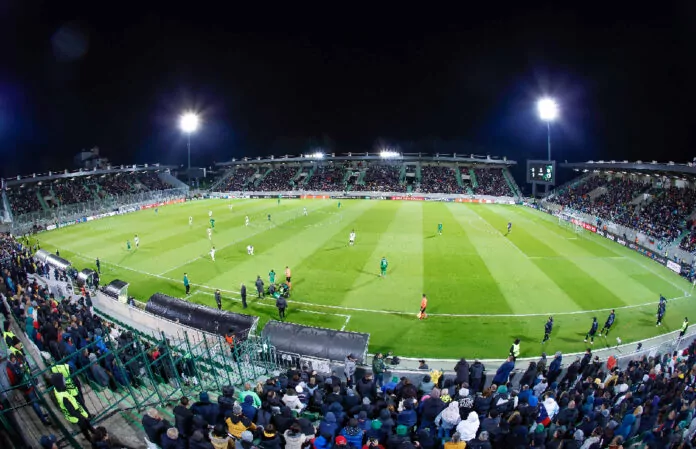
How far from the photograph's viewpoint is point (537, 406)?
895 cm

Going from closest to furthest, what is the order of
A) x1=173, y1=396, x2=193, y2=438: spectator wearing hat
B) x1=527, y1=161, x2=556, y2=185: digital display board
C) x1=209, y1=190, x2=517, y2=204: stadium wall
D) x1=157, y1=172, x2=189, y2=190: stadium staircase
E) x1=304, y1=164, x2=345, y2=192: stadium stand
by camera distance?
x1=173, y1=396, x2=193, y2=438: spectator wearing hat < x1=527, y1=161, x2=556, y2=185: digital display board < x1=209, y1=190, x2=517, y2=204: stadium wall < x1=304, y1=164, x2=345, y2=192: stadium stand < x1=157, y1=172, x2=189, y2=190: stadium staircase

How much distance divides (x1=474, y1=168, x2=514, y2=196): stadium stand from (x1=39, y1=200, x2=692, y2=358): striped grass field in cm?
2785

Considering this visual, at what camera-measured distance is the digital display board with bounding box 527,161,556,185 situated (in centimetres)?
5478

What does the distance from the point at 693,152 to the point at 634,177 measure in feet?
29.0

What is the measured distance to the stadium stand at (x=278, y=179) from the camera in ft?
269

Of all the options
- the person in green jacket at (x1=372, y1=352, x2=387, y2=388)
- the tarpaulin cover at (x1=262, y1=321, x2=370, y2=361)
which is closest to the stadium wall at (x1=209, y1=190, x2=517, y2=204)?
the tarpaulin cover at (x1=262, y1=321, x2=370, y2=361)

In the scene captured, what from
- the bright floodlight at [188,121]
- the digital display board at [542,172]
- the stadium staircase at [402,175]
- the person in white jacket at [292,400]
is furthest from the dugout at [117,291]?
the stadium staircase at [402,175]

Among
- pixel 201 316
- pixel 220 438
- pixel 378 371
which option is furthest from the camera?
pixel 201 316

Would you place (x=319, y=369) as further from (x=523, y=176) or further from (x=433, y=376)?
(x=523, y=176)

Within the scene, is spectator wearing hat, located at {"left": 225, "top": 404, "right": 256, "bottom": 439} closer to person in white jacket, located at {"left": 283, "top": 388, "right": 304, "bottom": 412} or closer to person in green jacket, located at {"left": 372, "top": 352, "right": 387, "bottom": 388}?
person in white jacket, located at {"left": 283, "top": 388, "right": 304, "bottom": 412}

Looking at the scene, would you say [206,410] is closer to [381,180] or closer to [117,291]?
[117,291]

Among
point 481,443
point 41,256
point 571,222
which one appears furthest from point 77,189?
point 571,222

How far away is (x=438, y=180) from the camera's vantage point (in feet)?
262

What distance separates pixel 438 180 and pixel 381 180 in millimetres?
12198
